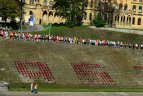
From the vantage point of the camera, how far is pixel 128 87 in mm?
91000

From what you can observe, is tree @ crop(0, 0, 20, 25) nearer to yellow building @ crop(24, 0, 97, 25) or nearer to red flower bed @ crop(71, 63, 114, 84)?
yellow building @ crop(24, 0, 97, 25)

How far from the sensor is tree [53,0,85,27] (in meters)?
138

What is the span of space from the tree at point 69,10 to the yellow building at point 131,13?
23655 mm

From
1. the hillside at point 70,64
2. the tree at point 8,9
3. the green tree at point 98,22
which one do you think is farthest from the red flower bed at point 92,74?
the green tree at point 98,22

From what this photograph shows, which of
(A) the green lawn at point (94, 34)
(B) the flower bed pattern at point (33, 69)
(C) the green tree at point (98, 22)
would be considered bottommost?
(B) the flower bed pattern at point (33, 69)

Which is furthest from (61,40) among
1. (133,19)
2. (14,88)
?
(133,19)

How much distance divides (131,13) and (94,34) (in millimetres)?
32419

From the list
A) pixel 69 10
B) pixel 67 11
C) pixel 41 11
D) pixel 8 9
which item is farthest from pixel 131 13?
pixel 8 9

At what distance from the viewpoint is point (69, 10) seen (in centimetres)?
14000

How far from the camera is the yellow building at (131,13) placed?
161375 mm

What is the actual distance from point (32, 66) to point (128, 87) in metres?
17.5

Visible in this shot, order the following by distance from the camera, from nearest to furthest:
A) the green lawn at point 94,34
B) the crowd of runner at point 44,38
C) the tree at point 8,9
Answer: the crowd of runner at point 44,38 → the tree at point 8,9 → the green lawn at point 94,34

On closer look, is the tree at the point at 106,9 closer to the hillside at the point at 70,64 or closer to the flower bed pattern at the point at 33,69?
the hillside at the point at 70,64

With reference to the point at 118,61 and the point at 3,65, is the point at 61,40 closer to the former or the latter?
the point at 118,61
